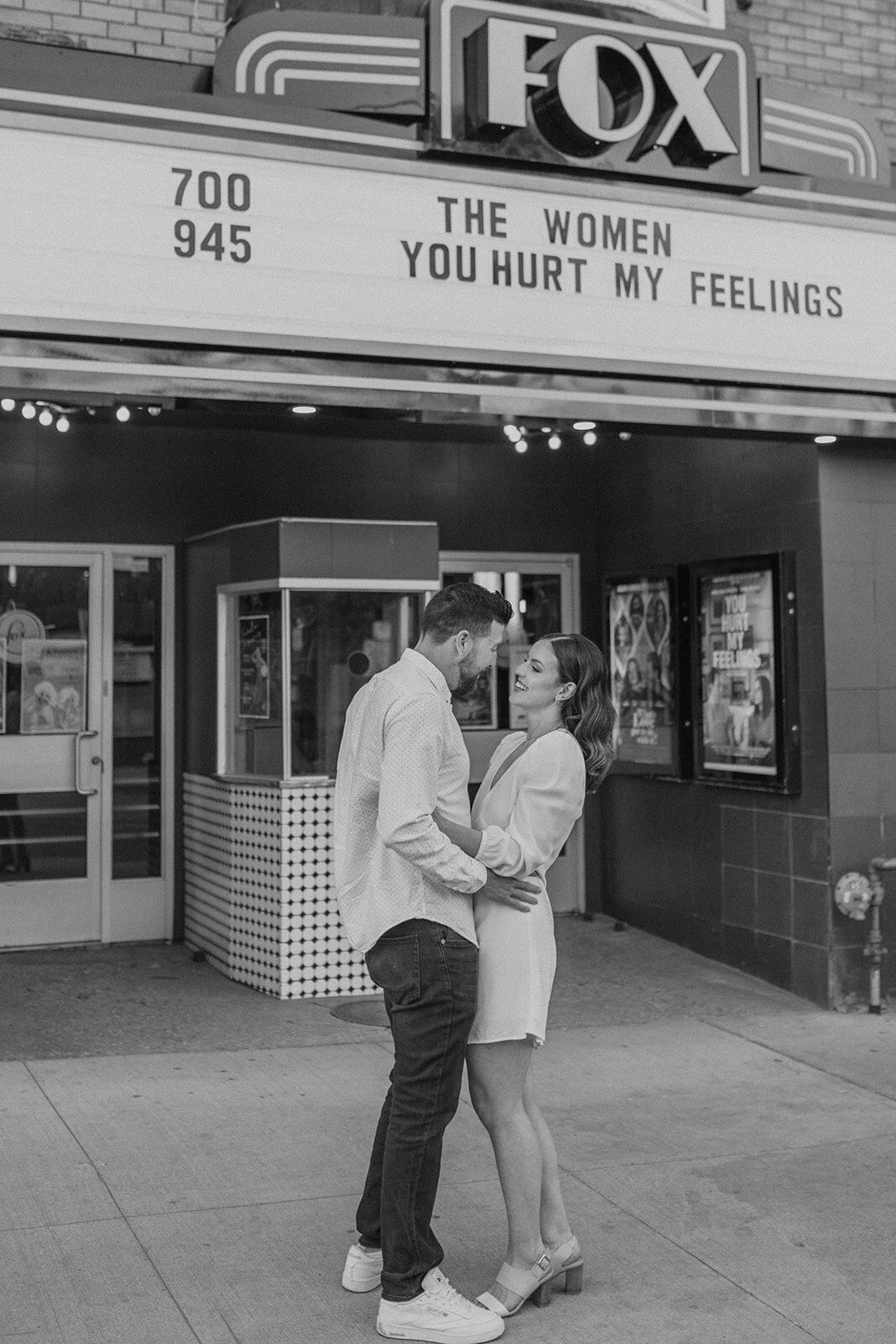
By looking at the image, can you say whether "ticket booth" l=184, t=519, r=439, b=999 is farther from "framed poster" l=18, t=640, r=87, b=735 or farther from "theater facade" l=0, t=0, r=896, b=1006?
"framed poster" l=18, t=640, r=87, b=735

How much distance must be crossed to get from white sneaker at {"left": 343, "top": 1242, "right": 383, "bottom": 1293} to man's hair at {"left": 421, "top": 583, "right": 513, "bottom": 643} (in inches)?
69.2

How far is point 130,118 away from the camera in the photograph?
588 cm

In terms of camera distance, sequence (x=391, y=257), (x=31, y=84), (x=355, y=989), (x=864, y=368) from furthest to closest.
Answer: (x=355, y=989), (x=864, y=368), (x=391, y=257), (x=31, y=84)

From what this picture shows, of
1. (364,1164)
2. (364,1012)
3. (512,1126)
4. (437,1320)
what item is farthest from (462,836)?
(364,1012)

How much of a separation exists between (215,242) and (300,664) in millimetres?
2946

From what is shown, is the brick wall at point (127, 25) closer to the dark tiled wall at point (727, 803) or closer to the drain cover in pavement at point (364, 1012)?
the dark tiled wall at point (727, 803)

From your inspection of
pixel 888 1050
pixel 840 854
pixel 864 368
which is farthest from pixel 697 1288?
pixel 864 368

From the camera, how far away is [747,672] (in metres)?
8.25

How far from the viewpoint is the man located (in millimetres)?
3928

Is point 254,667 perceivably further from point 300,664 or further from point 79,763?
point 79,763

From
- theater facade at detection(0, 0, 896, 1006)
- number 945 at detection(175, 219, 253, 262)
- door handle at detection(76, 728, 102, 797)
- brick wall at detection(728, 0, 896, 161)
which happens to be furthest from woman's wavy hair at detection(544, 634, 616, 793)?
brick wall at detection(728, 0, 896, 161)

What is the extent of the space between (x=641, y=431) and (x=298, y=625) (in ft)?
7.61

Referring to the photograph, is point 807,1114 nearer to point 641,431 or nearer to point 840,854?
point 840,854

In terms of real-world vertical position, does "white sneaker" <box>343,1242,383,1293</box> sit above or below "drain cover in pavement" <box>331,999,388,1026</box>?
below
